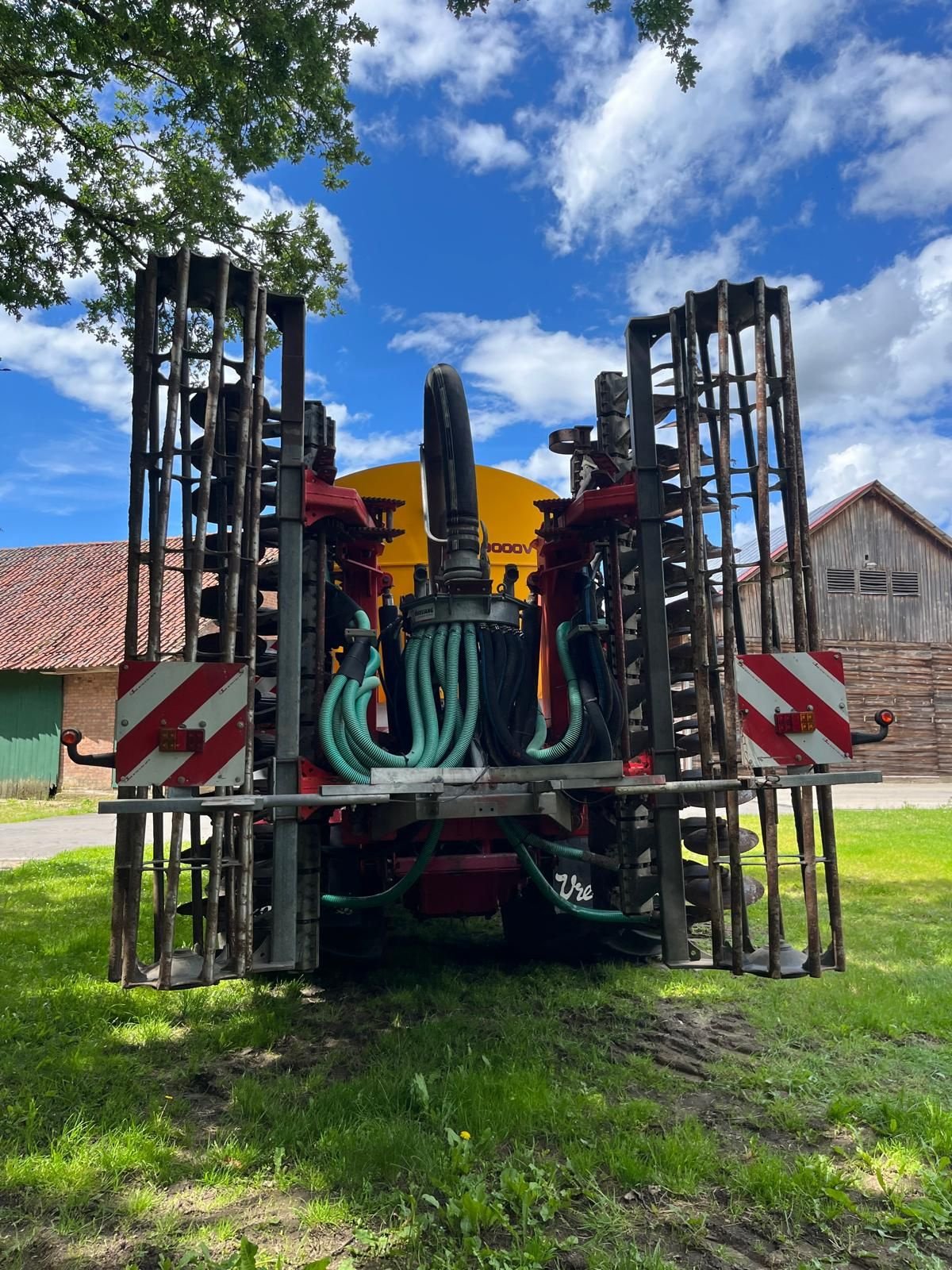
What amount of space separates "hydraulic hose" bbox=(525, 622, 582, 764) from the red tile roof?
43.0 feet

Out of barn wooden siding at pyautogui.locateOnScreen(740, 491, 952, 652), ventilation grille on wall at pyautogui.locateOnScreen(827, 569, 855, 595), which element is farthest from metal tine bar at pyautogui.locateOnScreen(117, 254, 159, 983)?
ventilation grille on wall at pyautogui.locateOnScreen(827, 569, 855, 595)

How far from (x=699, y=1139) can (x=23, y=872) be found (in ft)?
24.0

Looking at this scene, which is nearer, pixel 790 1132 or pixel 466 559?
pixel 790 1132

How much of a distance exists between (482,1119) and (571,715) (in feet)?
5.40

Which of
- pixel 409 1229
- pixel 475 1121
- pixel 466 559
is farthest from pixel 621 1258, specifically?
pixel 466 559

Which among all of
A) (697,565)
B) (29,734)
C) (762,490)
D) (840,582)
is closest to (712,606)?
(697,565)

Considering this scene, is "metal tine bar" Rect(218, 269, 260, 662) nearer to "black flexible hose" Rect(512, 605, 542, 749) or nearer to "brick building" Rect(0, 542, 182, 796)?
"black flexible hose" Rect(512, 605, 542, 749)

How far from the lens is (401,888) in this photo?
333cm

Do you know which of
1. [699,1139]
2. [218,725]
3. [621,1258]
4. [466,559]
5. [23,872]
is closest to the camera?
[621,1258]

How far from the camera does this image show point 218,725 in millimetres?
2971

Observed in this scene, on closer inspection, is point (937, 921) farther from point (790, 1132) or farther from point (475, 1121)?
point (475, 1121)

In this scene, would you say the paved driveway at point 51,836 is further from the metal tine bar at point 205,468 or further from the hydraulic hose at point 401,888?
the metal tine bar at point 205,468

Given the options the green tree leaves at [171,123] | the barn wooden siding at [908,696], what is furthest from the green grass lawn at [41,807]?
the barn wooden siding at [908,696]

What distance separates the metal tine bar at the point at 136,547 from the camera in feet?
9.67
